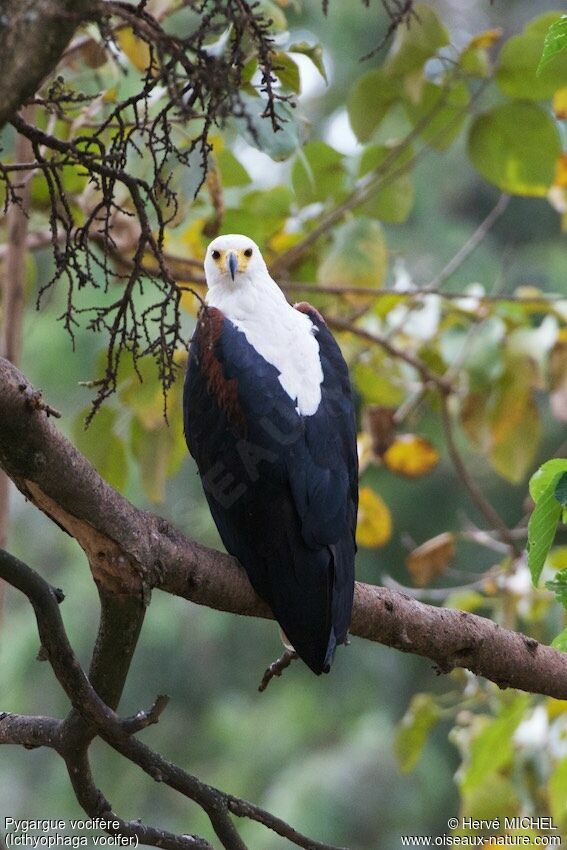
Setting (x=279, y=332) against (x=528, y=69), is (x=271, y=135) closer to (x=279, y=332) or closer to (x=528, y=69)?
(x=279, y=332)

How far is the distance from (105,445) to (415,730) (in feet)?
3.64

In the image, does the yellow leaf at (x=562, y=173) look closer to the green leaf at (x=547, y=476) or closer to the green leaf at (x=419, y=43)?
the green leaf at (x=419, y=43)

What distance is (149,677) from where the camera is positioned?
287 inches

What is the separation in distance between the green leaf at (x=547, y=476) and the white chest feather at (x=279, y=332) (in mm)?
512

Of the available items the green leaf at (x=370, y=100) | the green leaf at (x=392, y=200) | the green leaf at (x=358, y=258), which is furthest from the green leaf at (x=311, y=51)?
the green leaf at (x=392, y=200)

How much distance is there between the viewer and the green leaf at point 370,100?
114 inches

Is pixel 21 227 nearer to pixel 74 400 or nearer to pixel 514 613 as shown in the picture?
pixel 514 613

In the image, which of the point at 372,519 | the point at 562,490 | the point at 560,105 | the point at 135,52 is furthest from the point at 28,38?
the point at 372,519

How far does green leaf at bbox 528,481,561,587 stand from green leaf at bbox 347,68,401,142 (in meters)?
1.48

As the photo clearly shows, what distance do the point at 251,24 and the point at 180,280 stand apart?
1.61m

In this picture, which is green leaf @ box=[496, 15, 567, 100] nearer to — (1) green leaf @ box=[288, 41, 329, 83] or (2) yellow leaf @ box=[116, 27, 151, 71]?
(1) green leaf @ box=[288, 41, 329, 83]

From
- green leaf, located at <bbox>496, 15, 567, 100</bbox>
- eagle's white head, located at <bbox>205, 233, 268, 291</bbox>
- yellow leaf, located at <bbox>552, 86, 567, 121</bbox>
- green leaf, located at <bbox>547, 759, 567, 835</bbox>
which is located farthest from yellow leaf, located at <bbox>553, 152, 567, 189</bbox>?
green leaf, located at <bbox>547, 759, 567, 835</bbox>

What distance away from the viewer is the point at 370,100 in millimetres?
2928

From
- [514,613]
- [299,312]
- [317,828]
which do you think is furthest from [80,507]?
[317,828]
